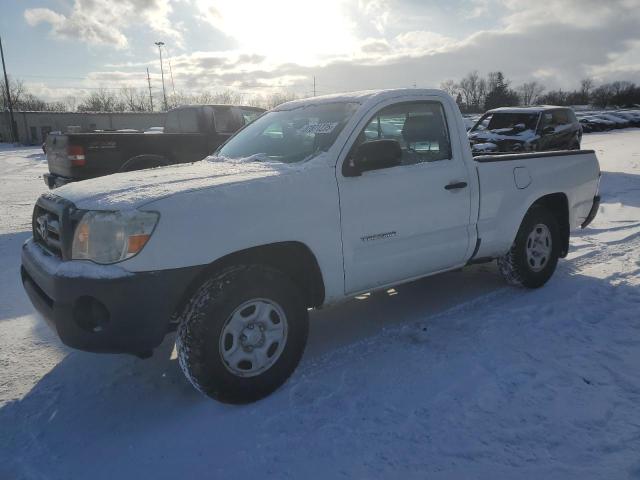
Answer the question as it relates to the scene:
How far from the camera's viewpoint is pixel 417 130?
156 inches

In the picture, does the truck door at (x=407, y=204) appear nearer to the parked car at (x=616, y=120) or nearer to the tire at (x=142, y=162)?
the tire at (x=142, y=162)

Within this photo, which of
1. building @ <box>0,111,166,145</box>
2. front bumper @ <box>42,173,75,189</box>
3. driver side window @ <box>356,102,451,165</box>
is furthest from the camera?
building @ <box>0,111,166,145</box>

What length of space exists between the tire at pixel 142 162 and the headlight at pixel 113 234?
194 inches

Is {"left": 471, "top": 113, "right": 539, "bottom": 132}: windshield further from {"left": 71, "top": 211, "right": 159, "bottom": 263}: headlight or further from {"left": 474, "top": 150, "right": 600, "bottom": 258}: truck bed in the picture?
{"left": 71, "top": 211, "right": 159, "bottom": 263}: headlight

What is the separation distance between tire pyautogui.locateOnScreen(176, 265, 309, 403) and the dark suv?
30.6 feet

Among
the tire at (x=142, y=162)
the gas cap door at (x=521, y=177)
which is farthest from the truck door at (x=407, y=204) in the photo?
the tire at (x=142, y=162)

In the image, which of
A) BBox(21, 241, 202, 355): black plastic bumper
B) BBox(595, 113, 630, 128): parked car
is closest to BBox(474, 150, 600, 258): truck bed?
BBox(21, 241, 202, 355): black plastic bumper

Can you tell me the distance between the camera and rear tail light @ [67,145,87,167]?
276 inches

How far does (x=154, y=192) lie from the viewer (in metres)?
2.80

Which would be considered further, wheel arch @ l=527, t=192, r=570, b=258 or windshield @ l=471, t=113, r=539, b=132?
windshield @ l=471, t=113, r=539, b=132

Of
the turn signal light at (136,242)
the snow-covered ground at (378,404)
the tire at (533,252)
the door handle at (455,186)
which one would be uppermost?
the door handle at (455,186)

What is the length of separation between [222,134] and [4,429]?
6.71 metres

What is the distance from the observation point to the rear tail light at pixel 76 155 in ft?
23.0

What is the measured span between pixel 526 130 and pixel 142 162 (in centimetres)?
925
